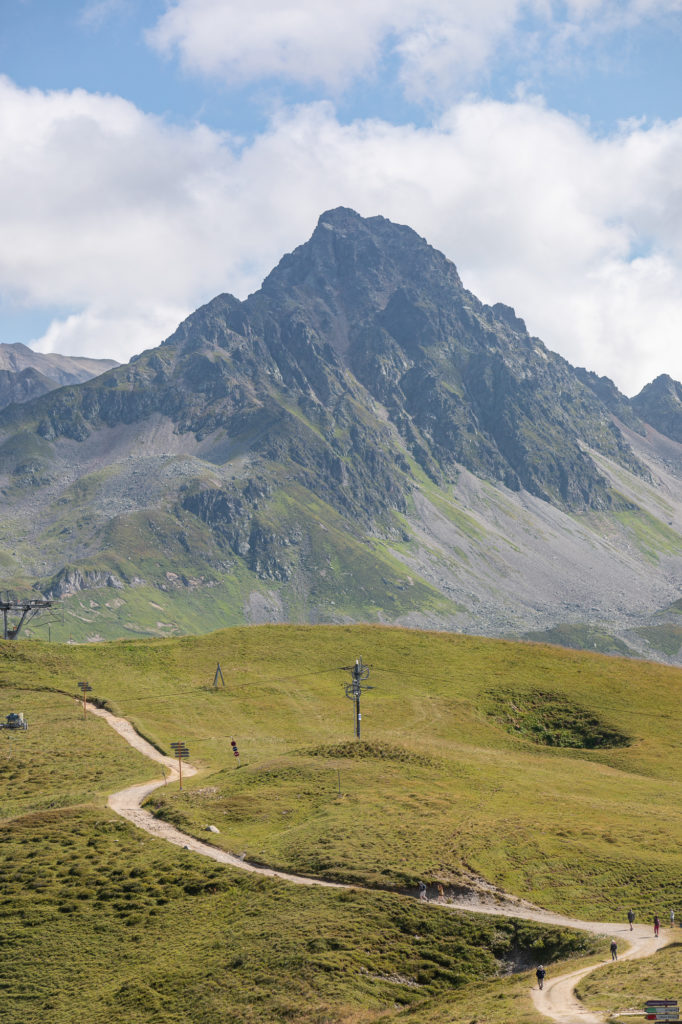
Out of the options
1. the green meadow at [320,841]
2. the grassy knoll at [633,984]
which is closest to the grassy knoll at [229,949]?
the green meadow at [320,841]

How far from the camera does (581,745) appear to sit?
349 ft

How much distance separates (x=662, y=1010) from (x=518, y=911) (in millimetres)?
19846

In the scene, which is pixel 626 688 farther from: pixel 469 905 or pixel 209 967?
pixel 209 967

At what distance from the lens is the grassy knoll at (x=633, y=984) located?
1458 inches

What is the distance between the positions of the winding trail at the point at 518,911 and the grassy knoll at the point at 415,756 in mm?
1278

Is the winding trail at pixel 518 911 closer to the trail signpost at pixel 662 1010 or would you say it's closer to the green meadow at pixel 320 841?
the green meadow at pixel 320 841

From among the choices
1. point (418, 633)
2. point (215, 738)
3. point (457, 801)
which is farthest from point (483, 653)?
point (457, 801)

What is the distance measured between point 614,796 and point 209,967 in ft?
151

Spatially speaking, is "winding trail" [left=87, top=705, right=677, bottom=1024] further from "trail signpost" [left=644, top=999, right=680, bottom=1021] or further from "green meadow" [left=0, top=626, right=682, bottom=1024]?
"trail signpost" [left=644, top=999, right=680, bottom=1021]

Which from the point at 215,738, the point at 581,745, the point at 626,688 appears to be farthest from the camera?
the point at 626,688

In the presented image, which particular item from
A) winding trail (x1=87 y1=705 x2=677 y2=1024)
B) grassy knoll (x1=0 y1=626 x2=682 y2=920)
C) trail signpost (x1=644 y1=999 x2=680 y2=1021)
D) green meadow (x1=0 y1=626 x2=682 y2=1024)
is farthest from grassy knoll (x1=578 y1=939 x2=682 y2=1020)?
grassy knoll (x1=0 y1=626 x2=682 y2=920)

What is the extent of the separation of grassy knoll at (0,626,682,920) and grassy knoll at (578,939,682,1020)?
32.4ft

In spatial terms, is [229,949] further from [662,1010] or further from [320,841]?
[662,1010]

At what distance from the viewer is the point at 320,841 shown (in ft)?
201
